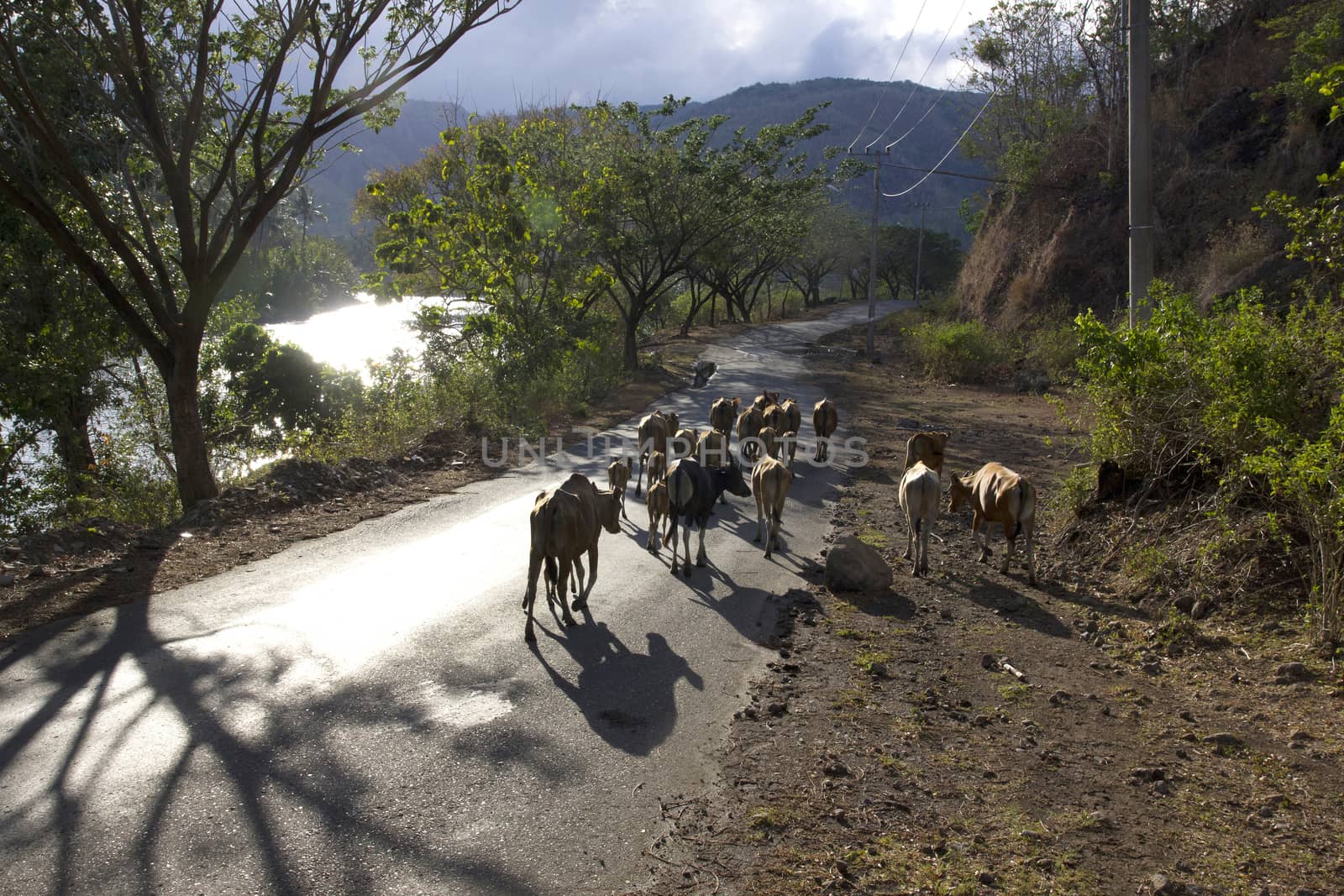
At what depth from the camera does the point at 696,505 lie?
32.9ft

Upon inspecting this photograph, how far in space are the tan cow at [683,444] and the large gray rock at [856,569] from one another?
4.36 m

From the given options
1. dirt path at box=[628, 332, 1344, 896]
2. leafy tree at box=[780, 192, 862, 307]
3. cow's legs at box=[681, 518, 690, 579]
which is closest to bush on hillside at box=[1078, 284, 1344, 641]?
dirt path at box=[628, 332, 1344, 896]

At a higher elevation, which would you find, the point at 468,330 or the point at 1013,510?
the point at 468,330

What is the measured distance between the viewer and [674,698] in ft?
21.6

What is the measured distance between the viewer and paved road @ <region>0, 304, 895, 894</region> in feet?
14.7

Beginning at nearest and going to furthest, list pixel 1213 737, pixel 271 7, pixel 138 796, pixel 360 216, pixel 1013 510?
1. pixel 138 796
2. pixel 1213 737
3. pixel 1013 510
4. pixel 271 7
5. pixel 360 216

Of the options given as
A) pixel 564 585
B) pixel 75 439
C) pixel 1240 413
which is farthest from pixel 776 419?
pixel 75 439

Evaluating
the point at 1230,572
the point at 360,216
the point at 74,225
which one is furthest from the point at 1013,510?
the point at 360,216

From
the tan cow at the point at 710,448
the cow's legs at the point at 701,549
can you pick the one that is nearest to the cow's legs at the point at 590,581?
the cow's legs at the point at 701,549

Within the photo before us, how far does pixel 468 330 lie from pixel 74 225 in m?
11.1

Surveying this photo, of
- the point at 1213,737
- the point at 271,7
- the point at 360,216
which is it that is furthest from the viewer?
the point at 360,216

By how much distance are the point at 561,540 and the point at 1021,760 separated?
3818 mm

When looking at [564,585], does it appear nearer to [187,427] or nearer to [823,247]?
[187,427]

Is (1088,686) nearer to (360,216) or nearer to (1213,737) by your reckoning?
(1213,737)
